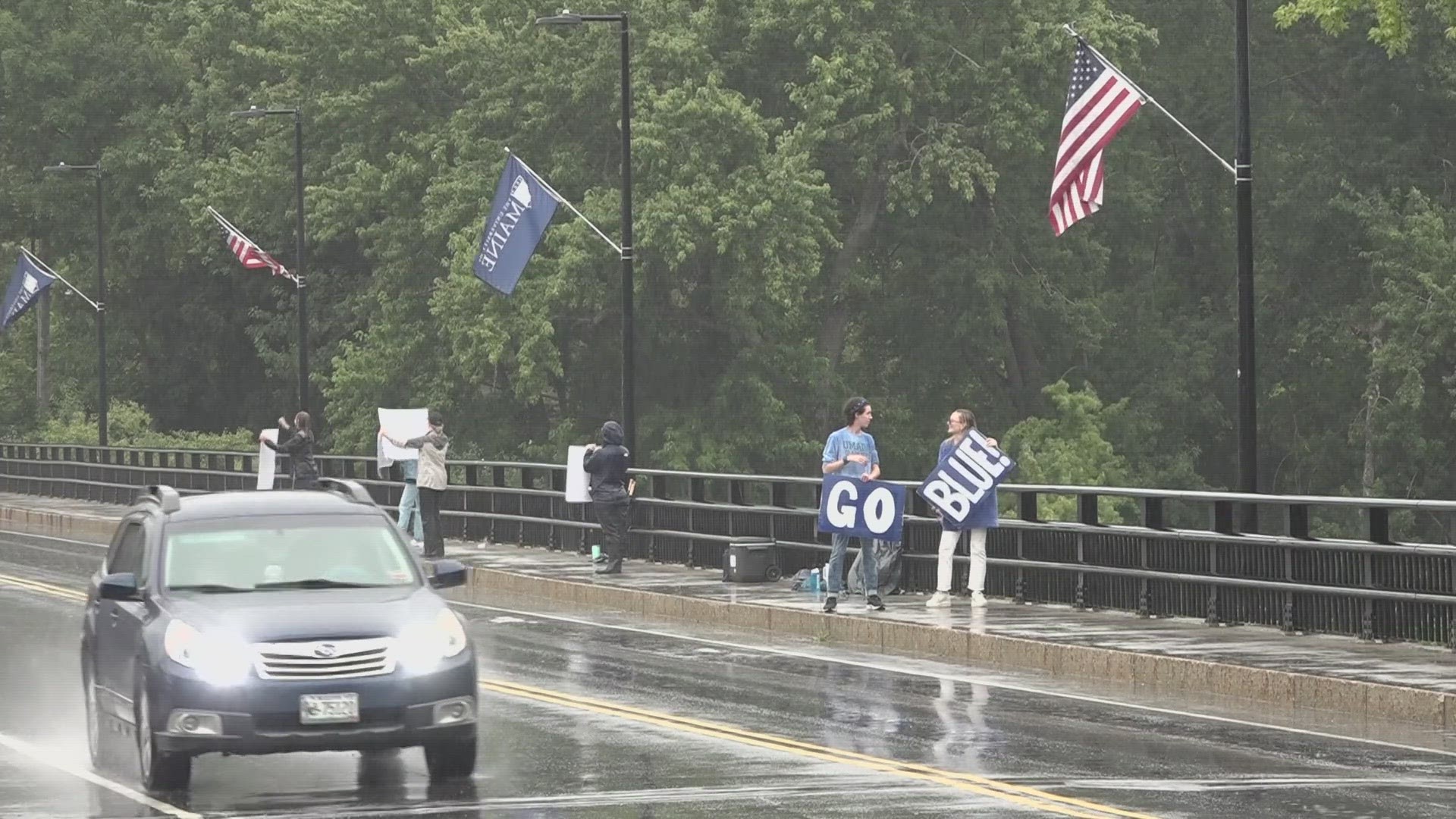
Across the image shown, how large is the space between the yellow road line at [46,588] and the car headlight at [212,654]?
15562 millimetres

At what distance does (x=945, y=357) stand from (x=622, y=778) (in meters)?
50.1

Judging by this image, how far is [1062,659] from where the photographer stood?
19.5 m

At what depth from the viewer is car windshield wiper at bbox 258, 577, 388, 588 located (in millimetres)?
13742

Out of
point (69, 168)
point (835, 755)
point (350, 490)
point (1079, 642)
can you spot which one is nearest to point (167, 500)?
point (350, 490)

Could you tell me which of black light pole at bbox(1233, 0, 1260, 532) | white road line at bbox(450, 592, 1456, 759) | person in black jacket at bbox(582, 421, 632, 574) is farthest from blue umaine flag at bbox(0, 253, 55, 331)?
black light pole at bbox(1233, 0, 1260, 532)

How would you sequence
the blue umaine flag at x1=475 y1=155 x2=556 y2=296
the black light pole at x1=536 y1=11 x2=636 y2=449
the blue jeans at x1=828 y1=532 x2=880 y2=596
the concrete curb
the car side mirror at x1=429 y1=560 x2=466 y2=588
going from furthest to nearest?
the blue umaine flag at x1=475 y1=155 x2=556 y2=296 → the black light pole at x1=536 y1=11 x2=636 y2=449 → the blue jeans at x1=828 y1=532 x2=880 y2=596 → the concrete curb → the car side mirror at x1=429 y1=560 x2=466 y2=588

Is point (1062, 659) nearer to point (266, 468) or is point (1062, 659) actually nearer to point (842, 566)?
point (842, 566)

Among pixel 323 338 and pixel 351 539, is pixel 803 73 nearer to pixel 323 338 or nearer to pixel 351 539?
pixel 323 338

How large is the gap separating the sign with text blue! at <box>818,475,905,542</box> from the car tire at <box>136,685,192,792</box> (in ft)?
35.2

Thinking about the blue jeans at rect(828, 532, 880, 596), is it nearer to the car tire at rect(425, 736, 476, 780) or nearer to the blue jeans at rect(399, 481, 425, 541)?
the car tire at rect(425, 736, 476, 780)

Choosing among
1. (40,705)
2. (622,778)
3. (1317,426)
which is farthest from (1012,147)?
(622,778)

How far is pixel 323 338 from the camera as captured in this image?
246 feet

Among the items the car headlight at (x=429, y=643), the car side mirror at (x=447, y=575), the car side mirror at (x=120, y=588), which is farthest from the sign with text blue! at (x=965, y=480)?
the car side mirror at (x=120, y=588)

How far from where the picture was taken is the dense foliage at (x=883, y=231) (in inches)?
2205
